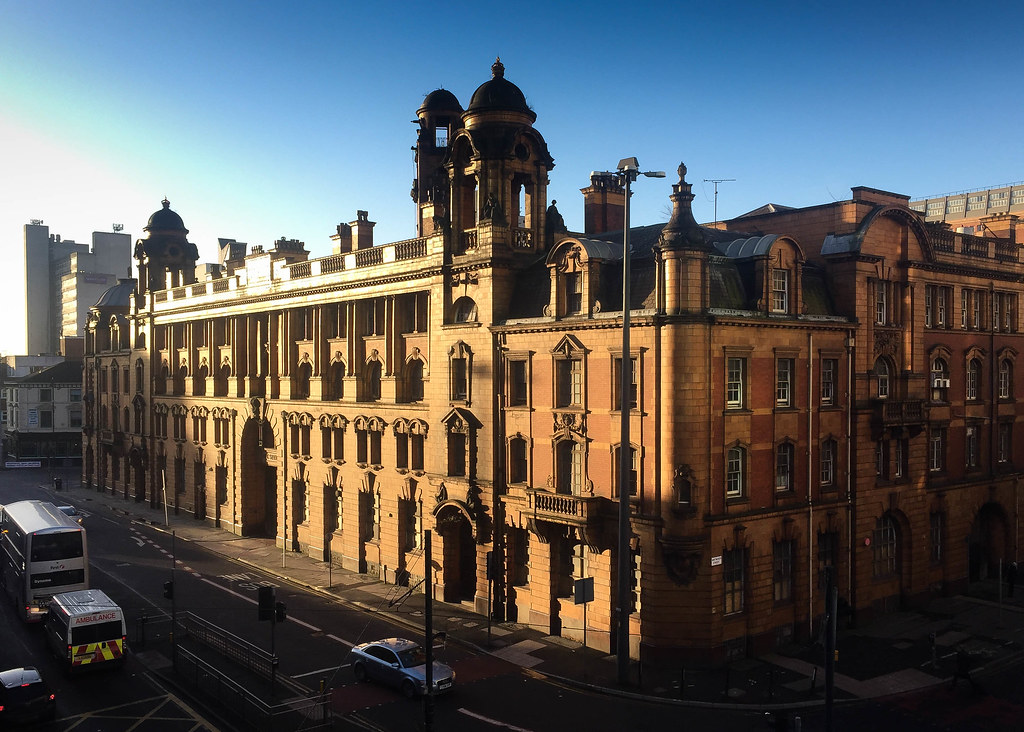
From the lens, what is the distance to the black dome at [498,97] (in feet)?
137

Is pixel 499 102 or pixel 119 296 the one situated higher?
pixel 499 102

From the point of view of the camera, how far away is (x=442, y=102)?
53156 mm

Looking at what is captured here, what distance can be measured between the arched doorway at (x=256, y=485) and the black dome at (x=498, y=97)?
31.4m

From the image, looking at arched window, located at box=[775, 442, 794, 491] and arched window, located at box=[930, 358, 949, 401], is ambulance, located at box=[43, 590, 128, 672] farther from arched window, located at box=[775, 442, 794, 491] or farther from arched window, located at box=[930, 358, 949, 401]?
arched window, located at box=[930, 358, 949, 401]

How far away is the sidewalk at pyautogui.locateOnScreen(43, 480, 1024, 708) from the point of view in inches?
1201

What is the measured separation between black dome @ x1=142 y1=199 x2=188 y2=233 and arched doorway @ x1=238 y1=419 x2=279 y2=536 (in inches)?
1124

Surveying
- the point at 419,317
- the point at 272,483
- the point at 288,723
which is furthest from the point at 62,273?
the point at 288,723

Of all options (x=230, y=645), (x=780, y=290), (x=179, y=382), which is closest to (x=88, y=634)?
(x=230, y=645)

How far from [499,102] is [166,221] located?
51026 millimetres

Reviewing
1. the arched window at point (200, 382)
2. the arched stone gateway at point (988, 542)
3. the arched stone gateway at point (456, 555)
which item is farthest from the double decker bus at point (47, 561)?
the arched stone gateway at point (988, 542)

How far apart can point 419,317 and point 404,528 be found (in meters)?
12.0

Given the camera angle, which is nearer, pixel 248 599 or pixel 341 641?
pixel 341 641

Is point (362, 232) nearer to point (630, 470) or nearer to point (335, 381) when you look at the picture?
point (335, 381)

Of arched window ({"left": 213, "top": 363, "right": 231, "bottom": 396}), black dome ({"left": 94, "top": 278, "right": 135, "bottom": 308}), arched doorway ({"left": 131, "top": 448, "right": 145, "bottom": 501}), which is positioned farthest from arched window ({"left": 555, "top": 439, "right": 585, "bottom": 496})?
black dome ({"left": 94, "top": 278, "right": 135, "bottom": 308})
